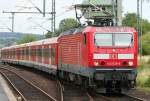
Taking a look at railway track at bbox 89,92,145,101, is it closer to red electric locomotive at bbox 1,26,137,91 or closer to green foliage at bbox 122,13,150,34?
red electric locomotive at bbox 1,26,137,91

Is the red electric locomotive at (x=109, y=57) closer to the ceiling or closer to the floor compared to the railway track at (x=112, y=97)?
closer to the ceiling

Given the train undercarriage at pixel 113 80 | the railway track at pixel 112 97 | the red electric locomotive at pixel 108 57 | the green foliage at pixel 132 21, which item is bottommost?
the railway track at pixel 112 97

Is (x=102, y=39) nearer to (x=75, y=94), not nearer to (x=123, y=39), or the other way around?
(x=123, y=39)

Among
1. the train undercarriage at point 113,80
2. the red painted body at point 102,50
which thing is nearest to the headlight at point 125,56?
the red painted body at point 102,50

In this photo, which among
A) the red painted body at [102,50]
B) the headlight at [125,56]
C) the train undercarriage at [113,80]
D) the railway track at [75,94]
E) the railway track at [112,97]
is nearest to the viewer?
the railway track at [112,97]

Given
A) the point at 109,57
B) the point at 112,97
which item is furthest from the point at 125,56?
the point at 112,97

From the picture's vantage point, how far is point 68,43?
25828mm

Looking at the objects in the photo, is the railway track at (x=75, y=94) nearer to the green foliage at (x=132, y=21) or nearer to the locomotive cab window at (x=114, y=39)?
the locomotive cab window at (x=114, y=39)

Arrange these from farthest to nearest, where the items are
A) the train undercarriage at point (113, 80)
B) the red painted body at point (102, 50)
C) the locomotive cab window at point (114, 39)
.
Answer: the locomotive cab window at point (114, 39)
the red painted body at point (102, 50)
the train undercarriage at point (113, 80)

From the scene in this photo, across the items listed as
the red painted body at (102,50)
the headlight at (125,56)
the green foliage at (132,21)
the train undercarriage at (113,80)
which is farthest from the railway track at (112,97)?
the green foliage at (132,21)

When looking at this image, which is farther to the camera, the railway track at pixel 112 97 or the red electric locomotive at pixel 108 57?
the red electric locomotive at pixel 108 57

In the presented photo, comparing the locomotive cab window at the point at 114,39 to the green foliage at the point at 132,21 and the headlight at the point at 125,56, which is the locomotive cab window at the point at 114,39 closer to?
the headlight at the point at 125,56

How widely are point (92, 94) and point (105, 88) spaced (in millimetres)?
782

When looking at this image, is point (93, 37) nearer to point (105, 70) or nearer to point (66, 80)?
point (105, 70)
